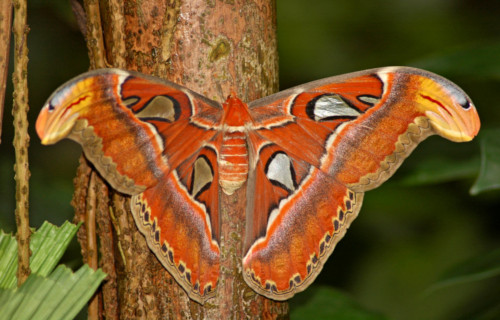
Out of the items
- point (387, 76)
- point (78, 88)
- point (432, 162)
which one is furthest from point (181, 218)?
point (432, 162)

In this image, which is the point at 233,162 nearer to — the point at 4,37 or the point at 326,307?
the point at 4,37

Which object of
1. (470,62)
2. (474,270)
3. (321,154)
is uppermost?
(470,62)

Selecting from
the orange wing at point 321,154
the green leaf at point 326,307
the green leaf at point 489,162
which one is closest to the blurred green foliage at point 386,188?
the green leaf at point 326,307

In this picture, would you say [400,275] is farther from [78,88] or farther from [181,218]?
[78,88]

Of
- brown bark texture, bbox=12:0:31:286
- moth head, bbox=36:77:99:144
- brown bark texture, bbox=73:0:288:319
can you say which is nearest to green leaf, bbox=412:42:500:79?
brown bark texture, bbox=73:0:288:319

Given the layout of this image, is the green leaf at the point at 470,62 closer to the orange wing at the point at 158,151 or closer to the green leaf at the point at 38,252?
the orange wing at the point at 158,151

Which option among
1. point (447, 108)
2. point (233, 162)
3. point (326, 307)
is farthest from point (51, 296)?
point (326, 307)

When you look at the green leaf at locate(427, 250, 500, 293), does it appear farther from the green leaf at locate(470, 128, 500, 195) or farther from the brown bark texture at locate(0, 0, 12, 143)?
the brown bark texture at locate(0, 0, 12, 143)
